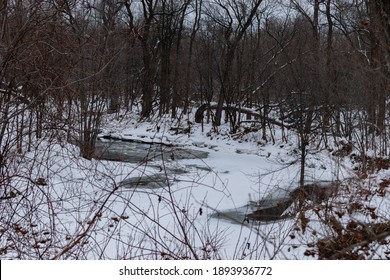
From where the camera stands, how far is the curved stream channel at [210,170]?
6.65 m

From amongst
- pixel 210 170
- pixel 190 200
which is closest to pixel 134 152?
pixel 190 200

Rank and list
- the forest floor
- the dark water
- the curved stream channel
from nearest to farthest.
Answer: the forest floor, the curved stream channel, the dark water

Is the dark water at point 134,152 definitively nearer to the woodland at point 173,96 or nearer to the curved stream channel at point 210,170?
the curved stream channel at point 210,170

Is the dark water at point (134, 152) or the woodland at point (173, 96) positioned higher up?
the woodland at point (173, 96)

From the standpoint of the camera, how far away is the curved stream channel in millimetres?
6648

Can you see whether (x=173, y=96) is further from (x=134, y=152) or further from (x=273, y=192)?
(x=273, y=192)

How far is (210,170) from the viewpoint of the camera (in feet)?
25.6

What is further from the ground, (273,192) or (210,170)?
(210,170)

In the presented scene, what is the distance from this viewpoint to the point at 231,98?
20906mm

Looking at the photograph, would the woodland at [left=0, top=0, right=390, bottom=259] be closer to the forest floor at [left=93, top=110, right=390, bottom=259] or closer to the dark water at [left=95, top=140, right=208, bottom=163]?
the forest floor at [left=93, top=110, right=390, bottom=259]

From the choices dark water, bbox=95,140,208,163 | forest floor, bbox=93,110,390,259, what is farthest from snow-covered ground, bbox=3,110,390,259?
dark water, bbox=95,140,208,163

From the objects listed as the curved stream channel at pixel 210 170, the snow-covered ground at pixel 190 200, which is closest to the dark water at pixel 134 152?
the curved stream channel at pixel 210 170

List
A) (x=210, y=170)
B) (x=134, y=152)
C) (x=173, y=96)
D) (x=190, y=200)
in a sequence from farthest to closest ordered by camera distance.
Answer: (x=173, y=96) → (x=134, y=152) → (x=190, y=200) → (x=210, y=170)

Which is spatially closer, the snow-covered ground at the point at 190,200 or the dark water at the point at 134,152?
the snow-covered ground at the point at 190,200
